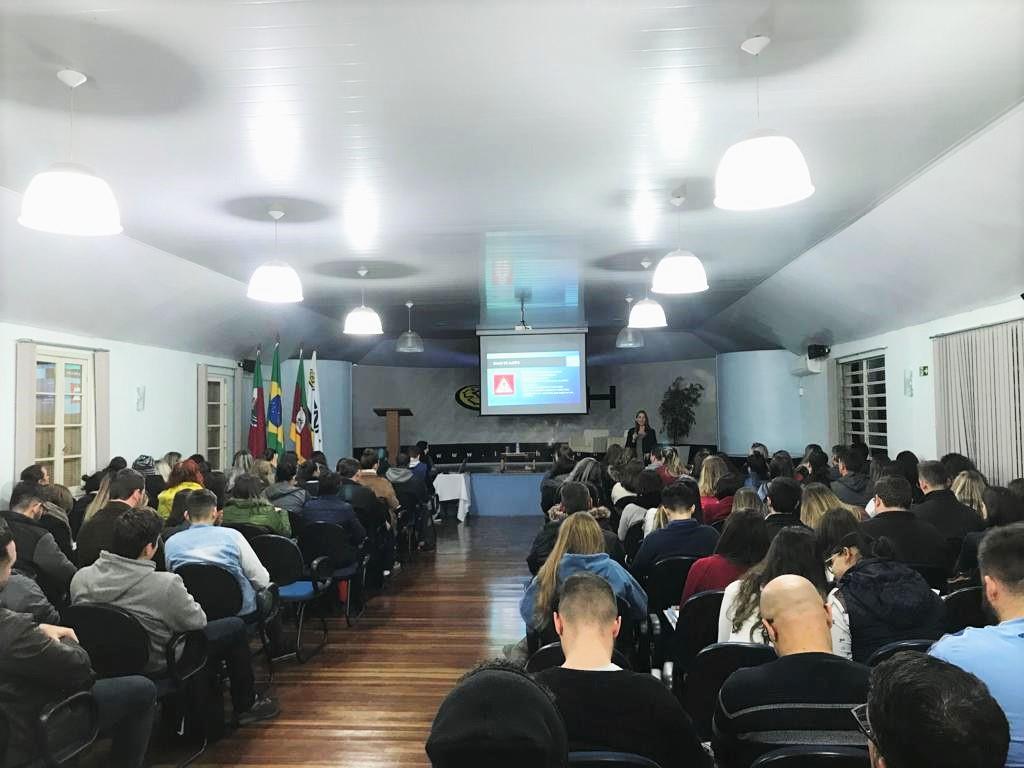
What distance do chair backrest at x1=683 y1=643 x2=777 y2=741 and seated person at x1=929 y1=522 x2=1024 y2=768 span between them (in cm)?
68

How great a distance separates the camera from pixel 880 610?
A: 2582 millimetres

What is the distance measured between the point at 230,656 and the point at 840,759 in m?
3.34

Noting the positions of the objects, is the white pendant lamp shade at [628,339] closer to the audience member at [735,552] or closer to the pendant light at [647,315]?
the pendant light at [647,315]

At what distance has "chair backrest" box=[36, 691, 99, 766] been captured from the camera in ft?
8.20

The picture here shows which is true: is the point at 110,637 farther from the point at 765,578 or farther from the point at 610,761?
the point at 765,578

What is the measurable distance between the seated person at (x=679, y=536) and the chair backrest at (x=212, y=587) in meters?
2.30

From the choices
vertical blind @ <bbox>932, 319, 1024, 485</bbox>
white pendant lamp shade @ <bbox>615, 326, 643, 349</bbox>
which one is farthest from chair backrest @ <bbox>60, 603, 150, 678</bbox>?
white pendant lamp shade @ <bbox>615, 326, 643, 349</bbox>

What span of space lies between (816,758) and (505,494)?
10.2 m

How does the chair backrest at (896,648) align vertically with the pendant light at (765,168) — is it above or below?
below

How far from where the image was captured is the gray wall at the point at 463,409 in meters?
16.3

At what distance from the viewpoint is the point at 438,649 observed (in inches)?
204

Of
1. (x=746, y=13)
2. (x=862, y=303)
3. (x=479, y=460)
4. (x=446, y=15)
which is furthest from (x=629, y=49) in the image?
(x=479, y=460)

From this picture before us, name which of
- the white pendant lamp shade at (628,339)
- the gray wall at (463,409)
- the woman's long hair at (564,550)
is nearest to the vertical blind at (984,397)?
the woman's long hair at (564,550)

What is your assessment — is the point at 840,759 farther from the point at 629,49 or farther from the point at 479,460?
the point at 479,460
